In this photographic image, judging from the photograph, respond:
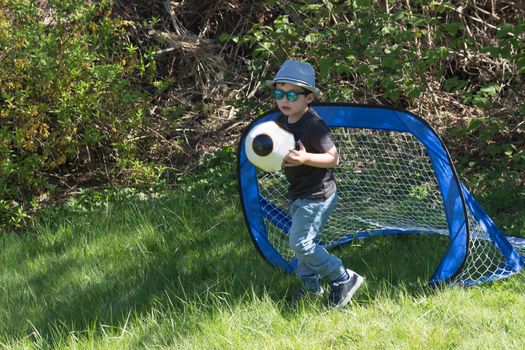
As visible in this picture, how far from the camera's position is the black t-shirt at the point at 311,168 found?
4.05m

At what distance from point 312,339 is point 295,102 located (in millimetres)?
1188

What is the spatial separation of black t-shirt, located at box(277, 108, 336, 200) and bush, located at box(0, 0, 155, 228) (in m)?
2.58

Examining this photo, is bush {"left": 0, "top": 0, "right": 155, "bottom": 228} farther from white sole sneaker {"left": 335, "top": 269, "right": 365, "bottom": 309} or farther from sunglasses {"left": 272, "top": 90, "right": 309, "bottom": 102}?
white sole sneaker {"left": 335, "top": 269, "right": 365, "bottom": 309}

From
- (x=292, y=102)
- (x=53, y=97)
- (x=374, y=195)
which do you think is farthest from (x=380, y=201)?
(x=53, y=97)

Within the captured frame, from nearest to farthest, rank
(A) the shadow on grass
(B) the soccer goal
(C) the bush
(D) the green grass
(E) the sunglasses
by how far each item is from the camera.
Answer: (D) the green grass, (E) the sunglasses, (A) the shadow on grass, (B) the soccer goal, (C) the bush

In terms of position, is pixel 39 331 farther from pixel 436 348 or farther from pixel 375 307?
pixel 436 348

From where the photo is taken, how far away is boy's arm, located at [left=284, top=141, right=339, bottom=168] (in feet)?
12.7

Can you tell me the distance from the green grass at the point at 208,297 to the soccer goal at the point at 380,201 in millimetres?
116

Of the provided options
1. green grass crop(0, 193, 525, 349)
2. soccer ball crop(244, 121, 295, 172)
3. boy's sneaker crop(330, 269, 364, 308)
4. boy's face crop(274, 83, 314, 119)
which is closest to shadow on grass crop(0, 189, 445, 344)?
green grass crop(0, 193, 525, 349)

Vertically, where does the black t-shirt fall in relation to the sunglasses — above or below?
below

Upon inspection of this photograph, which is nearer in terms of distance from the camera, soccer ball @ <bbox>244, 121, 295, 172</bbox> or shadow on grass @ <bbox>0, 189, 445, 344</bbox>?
soccer ball @ <bbox>244, 121, 295, 172</bbox>

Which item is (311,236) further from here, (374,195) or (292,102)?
(374,195)

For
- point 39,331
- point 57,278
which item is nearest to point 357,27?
point 57,278

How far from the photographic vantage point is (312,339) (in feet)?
12.3
